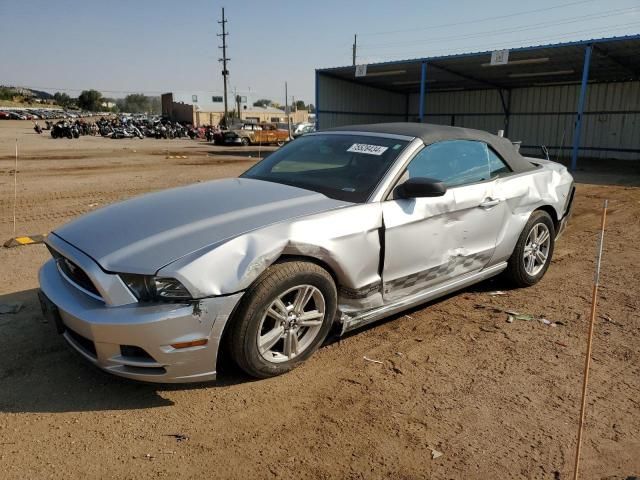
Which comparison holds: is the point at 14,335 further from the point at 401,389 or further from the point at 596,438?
the point at 596,438

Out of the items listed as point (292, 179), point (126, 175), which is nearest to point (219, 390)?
point (292, 179)

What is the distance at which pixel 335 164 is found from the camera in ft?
12.7

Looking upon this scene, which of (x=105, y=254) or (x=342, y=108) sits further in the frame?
(x=342, y=108)

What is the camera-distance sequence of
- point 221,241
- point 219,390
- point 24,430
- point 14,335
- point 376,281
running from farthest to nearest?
point 14,335 → point 376,281 → point 219,390 → point 221,241 → point 24,430

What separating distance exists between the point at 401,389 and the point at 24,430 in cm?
208

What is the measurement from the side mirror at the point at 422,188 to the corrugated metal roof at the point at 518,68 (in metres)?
16.4

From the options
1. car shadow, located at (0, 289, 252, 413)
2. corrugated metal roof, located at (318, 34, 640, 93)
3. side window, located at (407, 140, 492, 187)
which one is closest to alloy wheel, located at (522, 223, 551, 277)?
side window, located at (407, 140, 492, 187)

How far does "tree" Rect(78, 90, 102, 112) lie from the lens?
368 ft

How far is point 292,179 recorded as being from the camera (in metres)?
3.90

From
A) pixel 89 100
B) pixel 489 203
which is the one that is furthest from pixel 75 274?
pixel 89 100

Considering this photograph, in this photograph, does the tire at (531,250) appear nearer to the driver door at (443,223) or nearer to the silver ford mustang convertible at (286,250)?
the silver ford mustang convertible at (286,250)

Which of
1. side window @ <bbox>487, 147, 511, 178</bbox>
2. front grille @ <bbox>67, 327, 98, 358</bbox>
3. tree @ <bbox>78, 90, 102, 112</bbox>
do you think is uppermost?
tree @ <bbox>78, 90, 102, 112</bbox>

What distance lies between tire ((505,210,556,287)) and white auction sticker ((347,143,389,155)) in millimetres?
1693

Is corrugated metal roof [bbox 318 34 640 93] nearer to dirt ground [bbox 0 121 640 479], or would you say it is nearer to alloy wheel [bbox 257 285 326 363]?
dirt ground [bbox 0 121 640 479]
